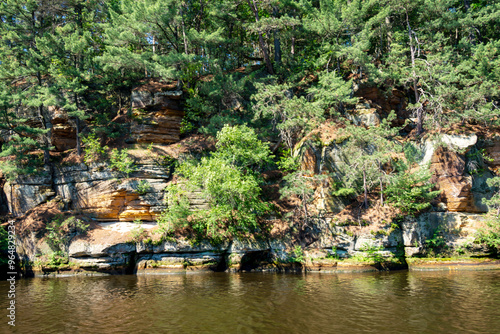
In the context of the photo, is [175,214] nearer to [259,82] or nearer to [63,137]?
[259,82]

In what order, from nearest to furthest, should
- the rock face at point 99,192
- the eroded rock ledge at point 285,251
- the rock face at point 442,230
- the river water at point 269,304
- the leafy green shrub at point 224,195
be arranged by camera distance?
1. the river water at point 269,304
2. the eroded rock ledge at point 285,251
3. the rock face at point 442,230
4. the leafy green shrub at point 224,195
5. the rock face at point 99,192

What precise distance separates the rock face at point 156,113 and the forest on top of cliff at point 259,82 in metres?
0.96

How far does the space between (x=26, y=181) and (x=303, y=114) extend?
2146cm

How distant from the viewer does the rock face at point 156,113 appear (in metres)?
23.7

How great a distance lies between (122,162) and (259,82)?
1273 cm

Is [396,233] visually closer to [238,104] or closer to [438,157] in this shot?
[438,157]

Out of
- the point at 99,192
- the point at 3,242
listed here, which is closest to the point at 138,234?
the point at 99,192

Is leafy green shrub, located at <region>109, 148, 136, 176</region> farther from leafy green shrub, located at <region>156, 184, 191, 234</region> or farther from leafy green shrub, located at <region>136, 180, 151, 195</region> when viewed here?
leafy green shrub, located at <region>156, 184, 191, 234</region>

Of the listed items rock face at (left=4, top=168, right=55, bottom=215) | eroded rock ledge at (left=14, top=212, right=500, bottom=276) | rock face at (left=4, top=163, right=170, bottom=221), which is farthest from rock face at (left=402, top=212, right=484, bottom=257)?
rock face at (left=4, top=168, right=55, bottom=215)

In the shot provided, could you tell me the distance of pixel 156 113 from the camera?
24.3 meters

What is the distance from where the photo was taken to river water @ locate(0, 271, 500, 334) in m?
8.20

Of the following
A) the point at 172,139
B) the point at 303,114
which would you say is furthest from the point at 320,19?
the point at 172,139

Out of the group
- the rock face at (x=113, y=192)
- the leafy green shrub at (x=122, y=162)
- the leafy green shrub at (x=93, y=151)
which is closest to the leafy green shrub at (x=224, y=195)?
the rock face at (x=113, y=192)

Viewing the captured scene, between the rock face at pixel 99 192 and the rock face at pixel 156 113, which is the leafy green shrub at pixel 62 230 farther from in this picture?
the rock face at pixel 156 113
